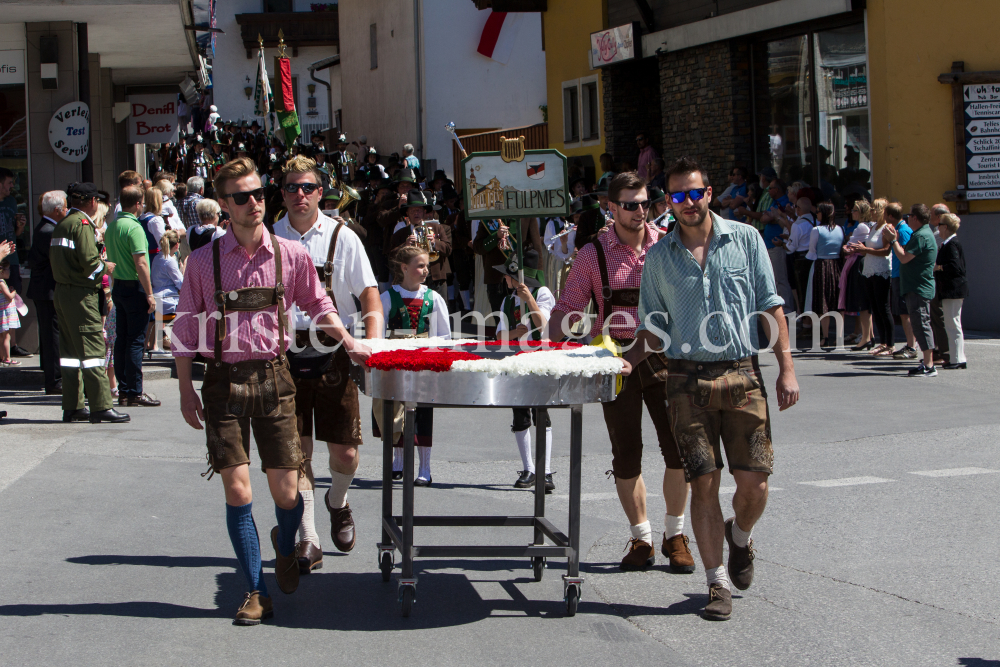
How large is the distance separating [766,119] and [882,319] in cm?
619

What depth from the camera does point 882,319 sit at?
14.4 meters

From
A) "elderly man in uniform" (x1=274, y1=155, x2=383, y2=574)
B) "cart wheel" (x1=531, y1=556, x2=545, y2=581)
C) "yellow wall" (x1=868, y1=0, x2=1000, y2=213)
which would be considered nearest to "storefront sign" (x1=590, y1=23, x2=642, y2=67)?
"yellow wall" (x1=868, y1=0, x2=1000, y2=213)

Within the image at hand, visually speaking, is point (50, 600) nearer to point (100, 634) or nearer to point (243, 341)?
point (100, 634)

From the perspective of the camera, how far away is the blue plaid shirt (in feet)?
16.6

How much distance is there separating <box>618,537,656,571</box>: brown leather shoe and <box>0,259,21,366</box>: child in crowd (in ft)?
30.5

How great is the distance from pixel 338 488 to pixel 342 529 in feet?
0.77

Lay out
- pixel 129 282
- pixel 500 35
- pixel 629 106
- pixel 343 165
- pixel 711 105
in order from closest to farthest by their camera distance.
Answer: pixel 129 282, pixel 711 105, pixel 629 106, pixel 343 165, pixel 500 35

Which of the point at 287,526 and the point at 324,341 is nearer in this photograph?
the point at 287,526

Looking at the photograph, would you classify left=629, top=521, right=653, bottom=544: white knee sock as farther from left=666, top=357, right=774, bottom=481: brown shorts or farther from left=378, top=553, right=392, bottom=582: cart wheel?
left=378, top=553, right=392, bottom=582: cart wheel

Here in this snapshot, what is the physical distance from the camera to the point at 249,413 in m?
4.96

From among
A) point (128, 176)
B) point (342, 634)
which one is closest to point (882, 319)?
point (128, 176)

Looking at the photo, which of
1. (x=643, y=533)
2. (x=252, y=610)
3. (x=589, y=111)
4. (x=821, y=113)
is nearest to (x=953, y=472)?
(x=643, y=533)

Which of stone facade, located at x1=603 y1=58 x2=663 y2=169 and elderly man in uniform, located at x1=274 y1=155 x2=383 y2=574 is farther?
stone facade, located at x1=603 y1=58 x2=663 y2=169

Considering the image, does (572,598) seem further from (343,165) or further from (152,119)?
(343,165)
